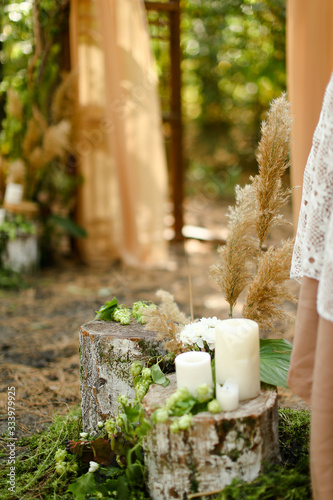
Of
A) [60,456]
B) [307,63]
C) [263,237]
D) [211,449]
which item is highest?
[307,63]

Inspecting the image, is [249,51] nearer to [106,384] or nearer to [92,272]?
[92,272]

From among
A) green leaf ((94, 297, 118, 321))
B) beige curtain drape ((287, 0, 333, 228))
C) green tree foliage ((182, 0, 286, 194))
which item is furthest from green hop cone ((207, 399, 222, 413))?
green tree foliage ((182, 0, 286, 194))

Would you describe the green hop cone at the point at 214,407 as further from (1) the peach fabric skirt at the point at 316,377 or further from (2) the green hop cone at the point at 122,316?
(2) the green hop cone at the point at 122,316

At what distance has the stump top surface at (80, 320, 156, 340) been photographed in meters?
1.27

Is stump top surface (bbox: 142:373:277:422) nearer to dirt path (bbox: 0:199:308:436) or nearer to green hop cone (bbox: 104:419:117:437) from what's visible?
green hop cone (bbox: 104:419:117:437)

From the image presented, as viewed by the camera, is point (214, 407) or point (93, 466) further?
point (93, 466)

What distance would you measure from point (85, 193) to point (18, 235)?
0.65 meters

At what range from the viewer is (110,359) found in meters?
1.27

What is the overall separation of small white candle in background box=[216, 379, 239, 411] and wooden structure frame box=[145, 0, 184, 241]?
3236 mm

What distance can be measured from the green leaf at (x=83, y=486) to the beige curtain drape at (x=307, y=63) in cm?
143

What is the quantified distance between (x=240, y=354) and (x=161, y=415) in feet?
0.69

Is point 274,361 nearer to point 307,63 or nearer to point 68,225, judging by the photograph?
point 307,63

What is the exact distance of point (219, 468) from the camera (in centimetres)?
100

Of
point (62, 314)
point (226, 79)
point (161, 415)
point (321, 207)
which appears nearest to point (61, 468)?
point (161, 415)
